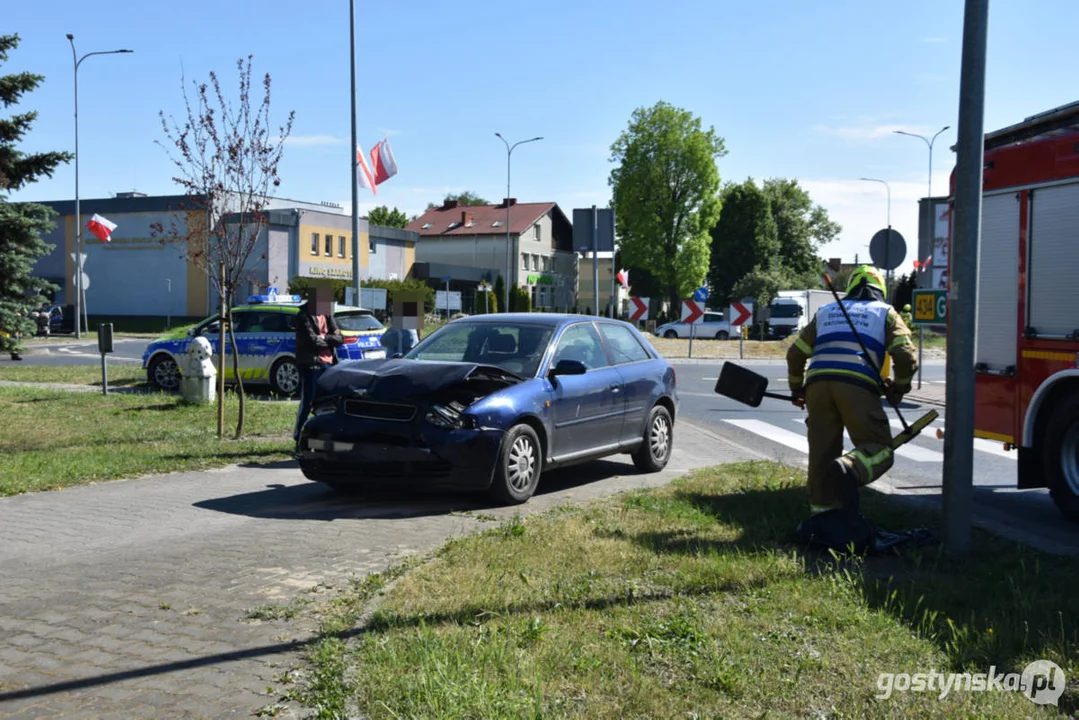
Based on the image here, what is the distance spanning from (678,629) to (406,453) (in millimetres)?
3732

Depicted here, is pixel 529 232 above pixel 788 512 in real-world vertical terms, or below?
above

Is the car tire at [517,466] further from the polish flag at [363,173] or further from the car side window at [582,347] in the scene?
the polish flag at [363,173]

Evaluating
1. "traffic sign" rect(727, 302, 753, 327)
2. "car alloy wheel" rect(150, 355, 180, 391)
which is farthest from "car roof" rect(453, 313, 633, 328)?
"traffic sign" rect(727, 302, 753, 327)

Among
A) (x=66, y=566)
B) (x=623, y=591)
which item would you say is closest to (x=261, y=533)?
(x=66, y=566)

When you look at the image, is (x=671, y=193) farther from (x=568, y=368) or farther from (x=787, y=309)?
(x=568, y=368)

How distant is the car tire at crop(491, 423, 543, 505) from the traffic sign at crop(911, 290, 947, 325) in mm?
9084

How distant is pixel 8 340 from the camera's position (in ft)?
48.3

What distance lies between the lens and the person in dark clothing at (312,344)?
1085 cm

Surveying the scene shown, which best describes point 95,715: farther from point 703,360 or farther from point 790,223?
point 790,223

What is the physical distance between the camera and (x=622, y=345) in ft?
34.2

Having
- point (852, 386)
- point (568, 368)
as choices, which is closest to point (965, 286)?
point (852, 386)

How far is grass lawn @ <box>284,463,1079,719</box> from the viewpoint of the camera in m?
3.88

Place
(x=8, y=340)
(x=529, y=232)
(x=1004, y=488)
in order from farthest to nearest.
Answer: (x=529, y=232)
(x=8, y=340)
(x=1004, y=488)

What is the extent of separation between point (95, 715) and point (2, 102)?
12.2m
